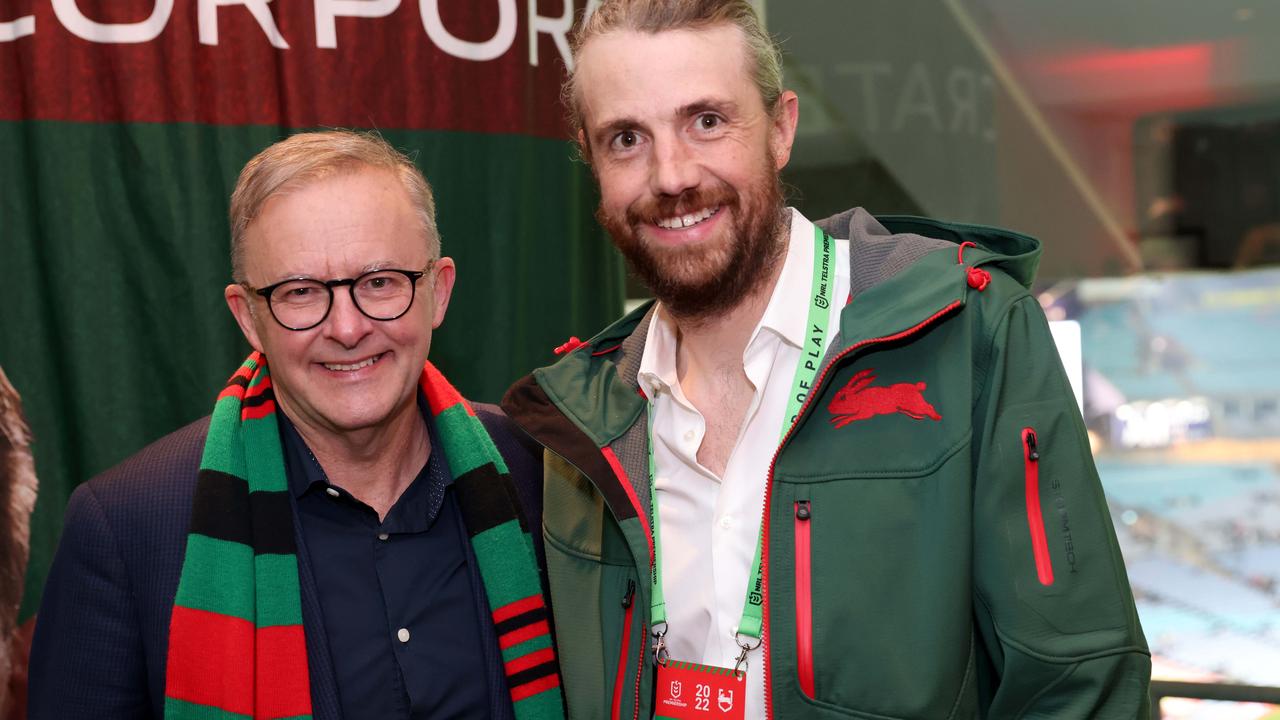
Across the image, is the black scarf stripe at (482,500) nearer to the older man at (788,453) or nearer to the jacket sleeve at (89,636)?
the older man at (788,453)

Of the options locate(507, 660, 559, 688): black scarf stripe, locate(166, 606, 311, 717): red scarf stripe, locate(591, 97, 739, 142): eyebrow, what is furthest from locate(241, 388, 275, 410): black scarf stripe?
locate(591, 97, 739, 142): eyebrow

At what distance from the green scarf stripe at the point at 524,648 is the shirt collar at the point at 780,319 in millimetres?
441

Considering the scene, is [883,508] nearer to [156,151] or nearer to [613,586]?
[613,586]

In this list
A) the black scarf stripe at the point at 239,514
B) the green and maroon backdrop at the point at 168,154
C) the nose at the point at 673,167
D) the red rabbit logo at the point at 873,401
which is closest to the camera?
the red rabbit logo at the point at 873,401

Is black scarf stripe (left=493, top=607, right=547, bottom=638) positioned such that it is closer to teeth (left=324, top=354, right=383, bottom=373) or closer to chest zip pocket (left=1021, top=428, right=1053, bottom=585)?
teeth (left=324, top=354, right=383, bottom=373)

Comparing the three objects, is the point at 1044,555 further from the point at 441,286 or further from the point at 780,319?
the point at 441,286

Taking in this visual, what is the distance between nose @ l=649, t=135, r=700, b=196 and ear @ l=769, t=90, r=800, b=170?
18 cm

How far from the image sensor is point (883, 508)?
180cm

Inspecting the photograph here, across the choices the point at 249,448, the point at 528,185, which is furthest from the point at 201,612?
the point at 528,185

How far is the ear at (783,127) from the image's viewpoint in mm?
2100

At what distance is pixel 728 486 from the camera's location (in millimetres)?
1958

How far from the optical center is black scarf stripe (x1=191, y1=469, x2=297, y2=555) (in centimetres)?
204

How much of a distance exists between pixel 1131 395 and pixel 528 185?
2.45 meters

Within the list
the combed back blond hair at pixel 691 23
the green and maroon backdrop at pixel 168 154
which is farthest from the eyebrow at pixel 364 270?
the green and maroon backdrop at pixel 168 154
